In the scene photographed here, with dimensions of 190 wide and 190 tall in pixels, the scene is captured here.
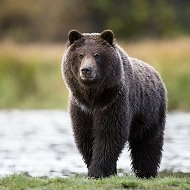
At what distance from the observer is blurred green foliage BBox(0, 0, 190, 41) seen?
4119 centimetres

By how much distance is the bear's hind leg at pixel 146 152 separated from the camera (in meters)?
11.8

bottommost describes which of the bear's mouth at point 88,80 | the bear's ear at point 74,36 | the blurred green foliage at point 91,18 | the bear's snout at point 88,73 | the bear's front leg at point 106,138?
the bear's front leg at point 106,138

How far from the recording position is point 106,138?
10625 mm

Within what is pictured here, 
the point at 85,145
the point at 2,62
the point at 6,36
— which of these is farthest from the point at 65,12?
the point at 85,145

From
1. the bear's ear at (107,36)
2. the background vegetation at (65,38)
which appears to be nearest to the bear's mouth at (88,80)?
the bear's ear at (107,36)

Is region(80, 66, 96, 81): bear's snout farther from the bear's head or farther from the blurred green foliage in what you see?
the blurred green foliage

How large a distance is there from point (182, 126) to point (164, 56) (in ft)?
18.7

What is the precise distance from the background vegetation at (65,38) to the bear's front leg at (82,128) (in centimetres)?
1313

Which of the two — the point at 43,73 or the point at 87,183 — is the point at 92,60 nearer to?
the point at 87,183

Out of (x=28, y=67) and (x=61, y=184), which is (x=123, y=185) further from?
(x=28, y=67)

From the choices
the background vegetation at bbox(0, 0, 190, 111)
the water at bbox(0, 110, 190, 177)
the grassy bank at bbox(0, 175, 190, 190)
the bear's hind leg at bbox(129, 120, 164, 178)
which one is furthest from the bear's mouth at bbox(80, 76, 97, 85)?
the background vegetation at bbox(0, 0, 190, 111)

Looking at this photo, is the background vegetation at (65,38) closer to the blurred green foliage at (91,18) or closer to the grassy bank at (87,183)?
the blurred green foliage at (91,18)

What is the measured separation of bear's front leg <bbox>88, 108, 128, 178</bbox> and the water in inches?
76.6

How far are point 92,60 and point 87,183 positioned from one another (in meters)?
1.57
